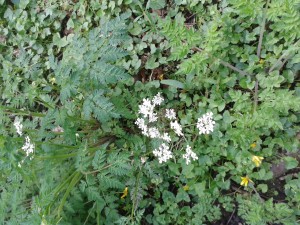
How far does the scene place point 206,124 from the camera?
8.74ft

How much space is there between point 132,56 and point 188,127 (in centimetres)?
80

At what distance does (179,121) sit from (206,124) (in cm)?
37

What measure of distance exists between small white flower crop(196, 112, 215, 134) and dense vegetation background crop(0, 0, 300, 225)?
0.14 m

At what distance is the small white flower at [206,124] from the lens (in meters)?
2.63

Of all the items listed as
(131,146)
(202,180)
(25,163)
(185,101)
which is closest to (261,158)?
(202,180)

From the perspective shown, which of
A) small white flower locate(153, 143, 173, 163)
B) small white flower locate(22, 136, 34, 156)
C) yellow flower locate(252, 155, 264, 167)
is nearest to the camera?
small white flower locate(22, 136, 34, 156)

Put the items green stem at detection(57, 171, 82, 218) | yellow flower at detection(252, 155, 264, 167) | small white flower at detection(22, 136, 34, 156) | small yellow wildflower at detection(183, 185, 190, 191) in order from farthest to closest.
Result: small yellow wildflower at detection(183, 185, 190, 191)
yellow flower at detection(252, 155, 264, 167)
green stem at detection(57, 171, 82, 218)
small white flower at detection(22, 136, 34, 156)

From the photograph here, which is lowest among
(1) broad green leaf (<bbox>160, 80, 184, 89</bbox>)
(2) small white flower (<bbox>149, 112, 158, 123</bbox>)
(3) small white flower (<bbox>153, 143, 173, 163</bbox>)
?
(3) small white flower (<bbox>153, 143, 173, 163</bbox>)

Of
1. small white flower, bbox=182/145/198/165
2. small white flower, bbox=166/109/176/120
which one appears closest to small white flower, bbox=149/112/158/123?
small white flower, bbox=166/109/176/120

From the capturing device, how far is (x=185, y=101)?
2.98 m

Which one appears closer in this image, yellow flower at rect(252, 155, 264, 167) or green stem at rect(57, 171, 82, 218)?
green stem at rect(57, 171, 82, 218)

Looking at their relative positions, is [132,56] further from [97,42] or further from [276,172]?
[276,172]

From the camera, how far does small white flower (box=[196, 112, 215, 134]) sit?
263cm

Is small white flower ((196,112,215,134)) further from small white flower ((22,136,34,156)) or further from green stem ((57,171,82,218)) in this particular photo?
small white flower ((22,136,34,156))
